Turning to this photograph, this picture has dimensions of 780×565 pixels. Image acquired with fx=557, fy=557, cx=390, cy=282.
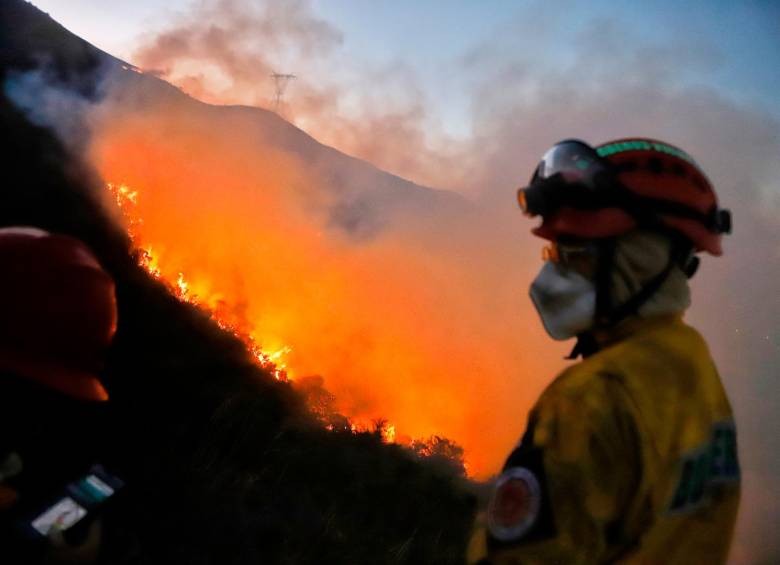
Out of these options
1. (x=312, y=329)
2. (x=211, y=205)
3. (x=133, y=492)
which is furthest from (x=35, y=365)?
(x=211, y=205)

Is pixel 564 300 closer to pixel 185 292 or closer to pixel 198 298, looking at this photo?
pixel 185 292

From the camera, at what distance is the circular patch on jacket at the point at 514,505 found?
120 centimetres

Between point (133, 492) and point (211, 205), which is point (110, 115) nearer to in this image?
point (211, 205)

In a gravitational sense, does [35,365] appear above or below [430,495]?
below

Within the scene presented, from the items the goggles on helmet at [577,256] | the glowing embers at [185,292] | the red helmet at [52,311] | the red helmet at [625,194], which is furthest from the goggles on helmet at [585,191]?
the glowing embers at [185,292]

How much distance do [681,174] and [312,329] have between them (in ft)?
60.4

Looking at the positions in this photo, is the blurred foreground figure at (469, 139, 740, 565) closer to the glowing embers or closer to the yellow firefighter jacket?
the yellow firefighter jacket

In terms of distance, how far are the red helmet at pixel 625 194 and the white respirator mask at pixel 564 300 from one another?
12 centimetres

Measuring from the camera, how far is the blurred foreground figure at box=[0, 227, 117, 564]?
5.55 feet

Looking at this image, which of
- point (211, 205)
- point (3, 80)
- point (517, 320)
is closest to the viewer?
point (3, 80)

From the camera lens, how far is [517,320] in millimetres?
27578

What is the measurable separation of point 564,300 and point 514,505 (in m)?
0.58

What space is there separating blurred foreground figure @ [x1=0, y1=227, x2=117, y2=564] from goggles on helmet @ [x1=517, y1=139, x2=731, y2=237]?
1.46m

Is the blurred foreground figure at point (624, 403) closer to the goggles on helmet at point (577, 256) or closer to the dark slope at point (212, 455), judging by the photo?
the goggles on helmet at point (577, 256)
